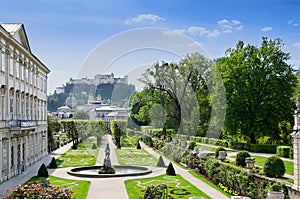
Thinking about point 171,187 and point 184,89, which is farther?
point 184,89

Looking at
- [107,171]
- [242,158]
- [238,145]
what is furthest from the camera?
[238,145]

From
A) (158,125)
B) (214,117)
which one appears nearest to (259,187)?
(214,117)

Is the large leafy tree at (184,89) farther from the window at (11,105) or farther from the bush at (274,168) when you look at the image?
the bush at (274,168)

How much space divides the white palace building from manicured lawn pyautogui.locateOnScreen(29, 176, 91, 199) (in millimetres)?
3202

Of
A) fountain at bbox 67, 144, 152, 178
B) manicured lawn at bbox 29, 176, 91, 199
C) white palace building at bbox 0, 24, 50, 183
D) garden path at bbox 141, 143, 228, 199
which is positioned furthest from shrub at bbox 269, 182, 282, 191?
white palace building at bbox 0, 24, 50, 183

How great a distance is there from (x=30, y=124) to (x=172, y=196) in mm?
15590

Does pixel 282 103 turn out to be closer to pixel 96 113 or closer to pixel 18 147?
pixel 18 147

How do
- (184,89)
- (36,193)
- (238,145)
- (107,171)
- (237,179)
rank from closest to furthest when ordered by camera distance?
1. (36,193)
2. (237,179)
3. (107,171)
4. (238,145)
5. (184,89)

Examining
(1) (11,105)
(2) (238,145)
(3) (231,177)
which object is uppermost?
(1) (11,105)

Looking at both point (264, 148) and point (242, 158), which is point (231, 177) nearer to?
point (242, 158)

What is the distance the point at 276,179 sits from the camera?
17531 mm

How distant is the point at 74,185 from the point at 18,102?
9.61 metres

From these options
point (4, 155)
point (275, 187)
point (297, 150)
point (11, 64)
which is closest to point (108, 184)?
point (4, 155)

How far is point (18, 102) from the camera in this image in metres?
30.0
